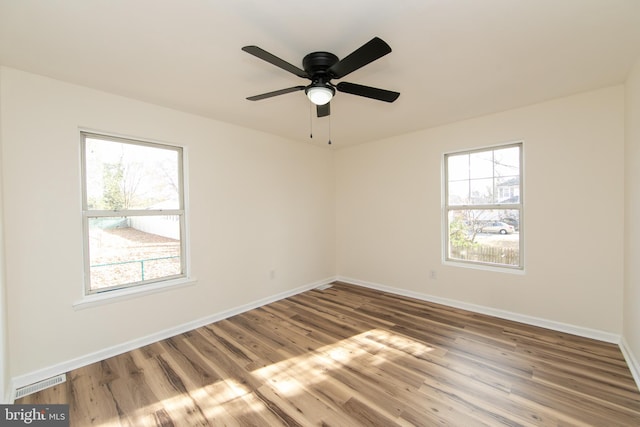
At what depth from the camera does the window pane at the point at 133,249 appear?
2531 millimetres

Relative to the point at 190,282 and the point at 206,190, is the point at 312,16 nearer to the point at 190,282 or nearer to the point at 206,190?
the point at 206,190

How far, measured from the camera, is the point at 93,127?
7.98 feet

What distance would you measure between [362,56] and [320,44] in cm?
45

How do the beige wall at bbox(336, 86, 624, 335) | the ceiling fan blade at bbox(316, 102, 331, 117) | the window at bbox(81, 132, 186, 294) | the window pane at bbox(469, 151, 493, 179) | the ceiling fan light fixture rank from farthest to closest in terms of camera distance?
1. the window pane at bbox(469, 151, 493, 179)
2. the beige wall at bbox(336, 86, 624, 335)
3. the window at bbox(81, 132, 186, 294)
4. the ceiling fan blade at bbox(316, 102, 331, 117)
5. the ceiling fan light fixture

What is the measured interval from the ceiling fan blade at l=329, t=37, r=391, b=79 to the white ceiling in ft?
0.71

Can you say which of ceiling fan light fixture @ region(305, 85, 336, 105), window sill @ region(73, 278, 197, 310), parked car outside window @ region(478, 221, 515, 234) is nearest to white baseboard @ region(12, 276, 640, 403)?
window sill @ region(73, 278, 197, 310)

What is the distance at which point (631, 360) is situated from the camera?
2.20 metres

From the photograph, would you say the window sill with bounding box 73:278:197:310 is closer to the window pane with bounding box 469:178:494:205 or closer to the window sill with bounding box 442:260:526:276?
the window sill with bounding box 442:260:526:276

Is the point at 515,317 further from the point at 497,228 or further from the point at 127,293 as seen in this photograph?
the point at 127,293

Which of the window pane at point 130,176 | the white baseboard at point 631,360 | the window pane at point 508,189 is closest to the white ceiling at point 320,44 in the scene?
the window pane at point 130,176

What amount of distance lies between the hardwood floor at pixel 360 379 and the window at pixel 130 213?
0.77m

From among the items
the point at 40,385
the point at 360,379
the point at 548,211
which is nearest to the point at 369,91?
the point at 360,379

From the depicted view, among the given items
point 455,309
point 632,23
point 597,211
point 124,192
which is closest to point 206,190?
point 124,192

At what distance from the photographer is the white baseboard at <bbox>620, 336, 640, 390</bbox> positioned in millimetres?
2035
